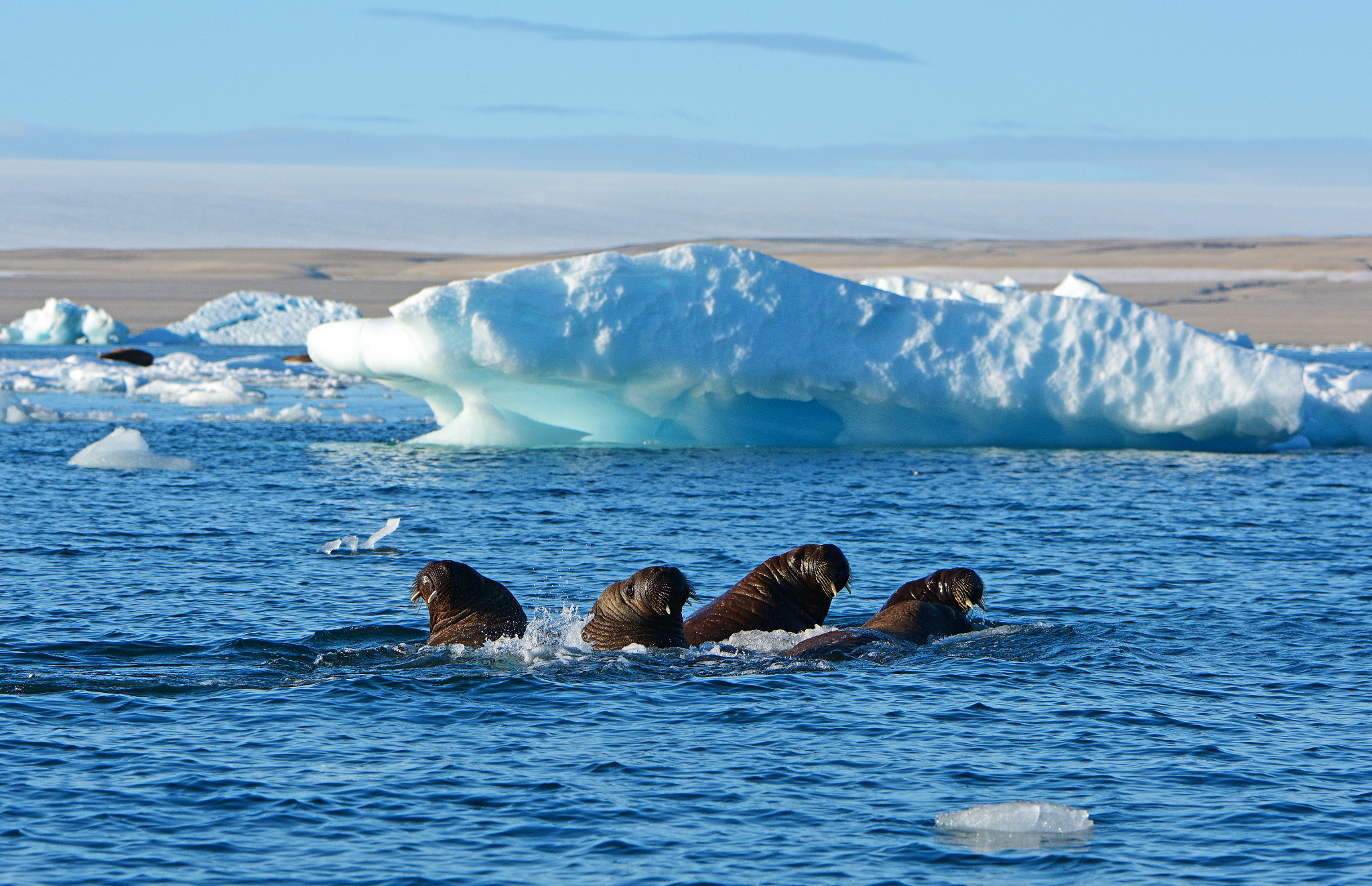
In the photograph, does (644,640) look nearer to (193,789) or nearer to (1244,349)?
(193,789)

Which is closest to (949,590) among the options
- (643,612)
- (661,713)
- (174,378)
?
(643,612)

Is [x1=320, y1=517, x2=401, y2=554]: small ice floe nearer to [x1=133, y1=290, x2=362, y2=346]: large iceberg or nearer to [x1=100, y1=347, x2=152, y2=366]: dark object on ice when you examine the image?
[x1=100, y1=347, x2=152, y2=366]: dark object on ice

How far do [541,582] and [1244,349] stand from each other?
1332 cm

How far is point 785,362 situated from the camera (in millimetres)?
20609

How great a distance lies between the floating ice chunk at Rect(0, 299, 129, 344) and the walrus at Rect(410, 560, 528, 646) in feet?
184

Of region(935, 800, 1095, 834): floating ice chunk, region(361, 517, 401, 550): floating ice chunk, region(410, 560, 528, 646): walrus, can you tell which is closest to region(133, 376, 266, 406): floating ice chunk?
region(361, 517, 401, 550): floating ice chunk

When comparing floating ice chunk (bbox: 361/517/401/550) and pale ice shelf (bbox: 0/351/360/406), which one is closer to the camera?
floating ice chunk (bbox: 361/517/401/550)

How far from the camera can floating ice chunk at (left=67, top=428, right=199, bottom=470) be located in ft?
64.6

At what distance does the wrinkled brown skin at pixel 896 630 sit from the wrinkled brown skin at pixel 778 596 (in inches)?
14.9

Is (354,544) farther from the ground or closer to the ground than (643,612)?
closer to the ground

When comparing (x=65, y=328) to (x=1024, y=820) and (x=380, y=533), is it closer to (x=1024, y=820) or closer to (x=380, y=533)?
(x=380, y=533)

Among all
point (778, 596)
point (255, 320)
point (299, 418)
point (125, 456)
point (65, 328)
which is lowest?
point (299, 418)

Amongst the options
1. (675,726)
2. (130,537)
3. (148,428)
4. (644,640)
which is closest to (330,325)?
(148,428)

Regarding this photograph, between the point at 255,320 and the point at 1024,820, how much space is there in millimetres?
63833
